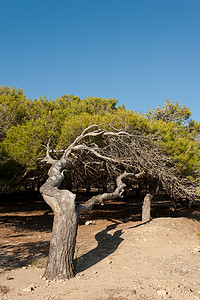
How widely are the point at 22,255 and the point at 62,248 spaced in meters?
2.49

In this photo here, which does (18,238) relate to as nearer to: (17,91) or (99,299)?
(99,299)

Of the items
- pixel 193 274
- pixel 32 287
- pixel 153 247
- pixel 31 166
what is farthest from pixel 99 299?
pixel 31 166

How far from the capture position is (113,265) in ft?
18.6

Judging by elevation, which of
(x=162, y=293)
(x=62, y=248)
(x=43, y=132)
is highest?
(x=43, y=132)

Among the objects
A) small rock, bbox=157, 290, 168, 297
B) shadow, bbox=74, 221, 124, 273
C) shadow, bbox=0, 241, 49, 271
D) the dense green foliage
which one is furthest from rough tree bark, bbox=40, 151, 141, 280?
the dense green foliage

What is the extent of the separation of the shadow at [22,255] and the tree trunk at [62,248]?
111 cm

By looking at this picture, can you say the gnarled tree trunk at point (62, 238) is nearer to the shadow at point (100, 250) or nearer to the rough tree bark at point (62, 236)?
the rough tree bark at point (62, 236)

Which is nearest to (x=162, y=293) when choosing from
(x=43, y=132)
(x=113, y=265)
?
(x=113, y=265)

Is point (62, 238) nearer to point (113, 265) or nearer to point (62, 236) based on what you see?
point (62, 236)

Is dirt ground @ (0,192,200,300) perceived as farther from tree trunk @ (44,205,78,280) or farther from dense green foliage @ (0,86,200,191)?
dense green foliage @ (0,86,200,191)

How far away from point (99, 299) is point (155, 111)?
13576mm

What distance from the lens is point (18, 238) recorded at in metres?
8.79

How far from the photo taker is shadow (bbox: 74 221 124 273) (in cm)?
570

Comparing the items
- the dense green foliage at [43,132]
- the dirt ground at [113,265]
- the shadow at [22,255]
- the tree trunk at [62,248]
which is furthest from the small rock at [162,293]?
the dense green foliage at [43,132]
